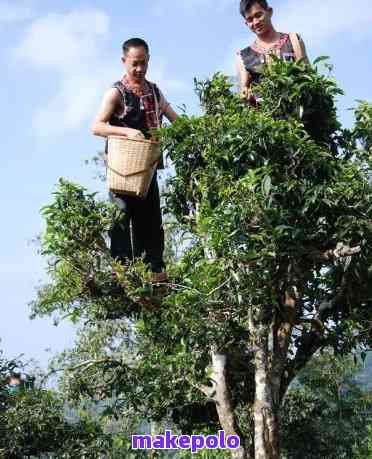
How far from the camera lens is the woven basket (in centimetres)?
497

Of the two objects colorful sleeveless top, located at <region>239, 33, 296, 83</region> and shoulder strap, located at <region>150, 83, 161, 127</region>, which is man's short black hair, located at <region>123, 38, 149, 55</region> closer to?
shoulder strap, located at <region>150, 83, 161, 127</region>

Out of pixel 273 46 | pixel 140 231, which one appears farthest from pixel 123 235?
pixel 273 46

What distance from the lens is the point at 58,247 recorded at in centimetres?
506

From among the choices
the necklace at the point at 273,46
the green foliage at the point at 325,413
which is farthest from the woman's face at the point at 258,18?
the green foliage at the point at 325,413

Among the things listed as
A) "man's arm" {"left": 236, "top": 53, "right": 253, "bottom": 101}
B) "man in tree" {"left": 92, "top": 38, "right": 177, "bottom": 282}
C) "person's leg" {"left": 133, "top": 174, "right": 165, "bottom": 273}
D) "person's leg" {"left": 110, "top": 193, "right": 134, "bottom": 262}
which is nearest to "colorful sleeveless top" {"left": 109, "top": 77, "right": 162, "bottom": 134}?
"man in tree" {"left": 92, "top": 38, "right": 177, "bottom": 282}

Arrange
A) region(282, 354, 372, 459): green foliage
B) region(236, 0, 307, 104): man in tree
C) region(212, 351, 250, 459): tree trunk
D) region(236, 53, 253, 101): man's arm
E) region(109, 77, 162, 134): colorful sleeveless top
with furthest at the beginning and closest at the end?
region(282, 354, 372, 459): green foliage, region(212, 351, 250, 459): tree trunk, region(236, 53, 253, 101): man's arm, region(236, 0, 307, 104): man in tree, region(109, 77, 162, 134): colorful sleeveless top

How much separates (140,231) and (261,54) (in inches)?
63.6

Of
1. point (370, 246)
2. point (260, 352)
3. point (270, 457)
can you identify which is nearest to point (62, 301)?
point (260, 352)

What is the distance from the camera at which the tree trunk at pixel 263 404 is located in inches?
211

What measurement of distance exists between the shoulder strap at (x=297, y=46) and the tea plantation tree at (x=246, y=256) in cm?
23

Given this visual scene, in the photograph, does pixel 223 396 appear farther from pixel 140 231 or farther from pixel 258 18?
pixel 258 18

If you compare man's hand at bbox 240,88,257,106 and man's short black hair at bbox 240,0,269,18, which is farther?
man's hand at bbox 240,88,257,106

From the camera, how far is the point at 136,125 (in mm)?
5359

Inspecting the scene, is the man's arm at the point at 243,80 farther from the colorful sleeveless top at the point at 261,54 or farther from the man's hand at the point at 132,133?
the man's hand at the point at 132,133
